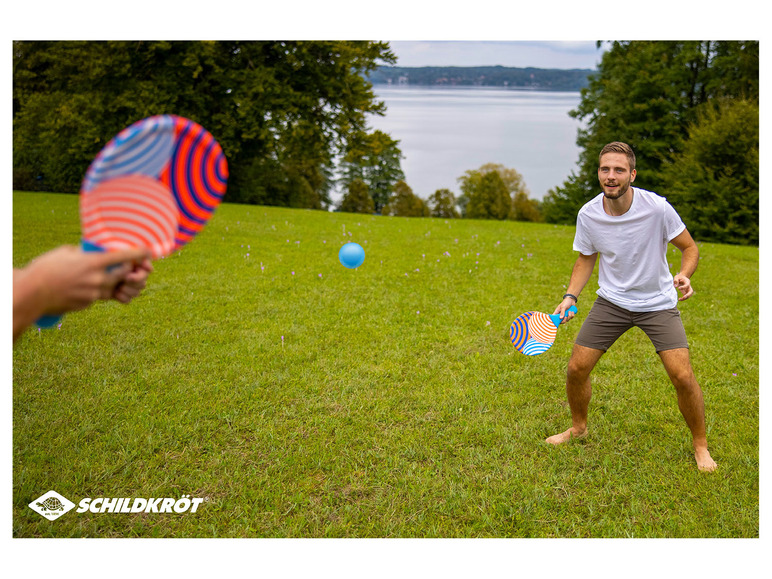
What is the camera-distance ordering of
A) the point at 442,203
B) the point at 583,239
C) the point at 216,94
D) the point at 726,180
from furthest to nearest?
the point at 442,203 → the point at 216,94 → the point at 726,180 → the point at 583,239

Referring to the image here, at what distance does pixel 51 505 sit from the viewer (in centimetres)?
352

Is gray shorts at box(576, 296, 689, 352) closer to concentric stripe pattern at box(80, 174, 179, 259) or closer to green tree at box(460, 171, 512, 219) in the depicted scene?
concentric stripe pattern at box(80, 174, 179, 259)

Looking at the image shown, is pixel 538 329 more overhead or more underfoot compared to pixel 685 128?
more underfoot

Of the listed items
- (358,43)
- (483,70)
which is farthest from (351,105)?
(483,70)

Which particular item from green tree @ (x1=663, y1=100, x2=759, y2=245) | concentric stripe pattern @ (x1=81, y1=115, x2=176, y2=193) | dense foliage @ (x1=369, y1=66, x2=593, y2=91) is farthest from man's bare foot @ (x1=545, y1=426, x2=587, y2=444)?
green tree @ (x1=663, y1=100, x2=759, y2=245)

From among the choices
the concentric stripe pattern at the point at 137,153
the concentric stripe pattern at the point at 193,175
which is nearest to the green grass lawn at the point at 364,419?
the concentric stripe pattern at the point at 193,175

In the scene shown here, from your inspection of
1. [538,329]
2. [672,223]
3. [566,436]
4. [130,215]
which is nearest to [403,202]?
[538,329]

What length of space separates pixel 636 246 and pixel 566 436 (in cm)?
149

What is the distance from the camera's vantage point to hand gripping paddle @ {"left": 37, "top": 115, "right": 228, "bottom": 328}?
163 cm

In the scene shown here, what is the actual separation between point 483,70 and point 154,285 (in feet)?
40.6

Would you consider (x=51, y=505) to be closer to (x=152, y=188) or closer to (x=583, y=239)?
(x=152, y=188)

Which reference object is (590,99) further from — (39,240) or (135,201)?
(135,201)

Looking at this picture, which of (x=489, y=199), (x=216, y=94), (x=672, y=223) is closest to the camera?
(x=672, y=223)

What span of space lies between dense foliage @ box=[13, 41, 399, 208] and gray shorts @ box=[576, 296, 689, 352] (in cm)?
1742
